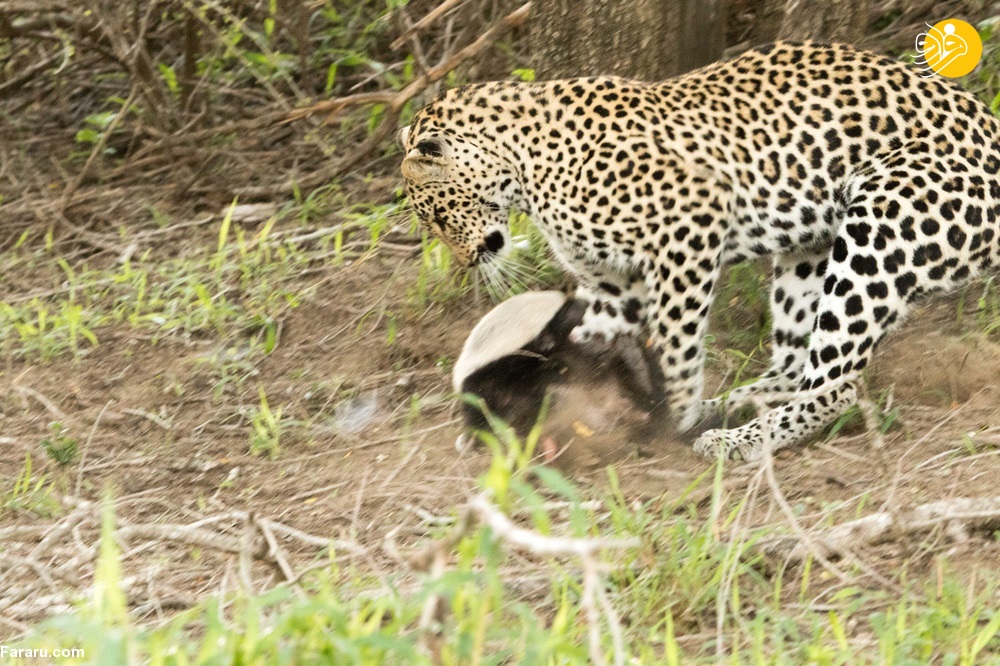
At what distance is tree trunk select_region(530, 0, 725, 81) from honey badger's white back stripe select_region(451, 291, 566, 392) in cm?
148

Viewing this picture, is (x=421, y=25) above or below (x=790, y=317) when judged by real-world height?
above

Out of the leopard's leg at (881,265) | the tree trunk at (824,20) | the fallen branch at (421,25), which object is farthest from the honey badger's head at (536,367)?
the tree trunk at (824,20)

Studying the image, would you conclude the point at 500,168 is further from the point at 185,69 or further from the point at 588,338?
the point at 185,69

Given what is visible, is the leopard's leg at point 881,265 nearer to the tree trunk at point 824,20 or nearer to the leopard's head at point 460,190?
the leopard's head at point 460,190

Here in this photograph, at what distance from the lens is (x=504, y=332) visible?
5090mm

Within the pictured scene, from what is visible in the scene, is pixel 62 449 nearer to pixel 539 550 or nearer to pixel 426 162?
pixel 426 162

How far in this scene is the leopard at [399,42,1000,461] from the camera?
494cm

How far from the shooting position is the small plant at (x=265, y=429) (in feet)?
18.1

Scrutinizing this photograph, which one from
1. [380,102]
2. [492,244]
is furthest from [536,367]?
[380,102]

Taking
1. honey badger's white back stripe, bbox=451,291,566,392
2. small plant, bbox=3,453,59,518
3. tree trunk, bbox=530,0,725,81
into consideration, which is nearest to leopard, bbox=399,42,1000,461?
honey badger's white back stripe, bbox=451,291,566,392

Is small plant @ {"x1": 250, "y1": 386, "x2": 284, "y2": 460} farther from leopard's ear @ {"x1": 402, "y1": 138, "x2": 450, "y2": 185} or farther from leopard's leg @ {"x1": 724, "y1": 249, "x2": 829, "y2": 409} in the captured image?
leopard's leg @ {"x1": 724, "y1": 249, "x2": 829, "y2": 409}

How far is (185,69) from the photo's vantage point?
27.4 ft

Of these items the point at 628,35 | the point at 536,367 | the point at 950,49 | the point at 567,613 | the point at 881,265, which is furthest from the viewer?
the point at 950,49

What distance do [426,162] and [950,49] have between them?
287 centimetres
